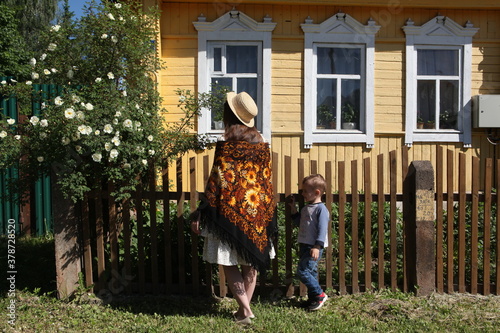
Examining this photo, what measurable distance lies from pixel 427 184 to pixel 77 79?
11.4ft

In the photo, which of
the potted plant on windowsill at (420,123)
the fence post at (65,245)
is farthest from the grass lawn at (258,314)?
the potted plant on windowsill at (420,123)

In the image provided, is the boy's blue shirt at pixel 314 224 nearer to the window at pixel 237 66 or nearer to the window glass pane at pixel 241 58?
the window at pixel 237 66

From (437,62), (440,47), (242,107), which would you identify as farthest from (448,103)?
(242,107)

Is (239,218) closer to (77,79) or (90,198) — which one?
(90,198)

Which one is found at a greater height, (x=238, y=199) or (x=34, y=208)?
(x=238, y=199)

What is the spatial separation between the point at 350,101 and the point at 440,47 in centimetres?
187

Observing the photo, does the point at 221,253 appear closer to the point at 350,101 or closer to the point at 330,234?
the point at 330,234

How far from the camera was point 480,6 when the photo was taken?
796 centimetres

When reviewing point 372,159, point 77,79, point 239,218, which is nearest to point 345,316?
point 239,218

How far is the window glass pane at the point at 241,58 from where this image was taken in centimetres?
806

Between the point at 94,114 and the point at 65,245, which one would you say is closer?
the point at 94,114

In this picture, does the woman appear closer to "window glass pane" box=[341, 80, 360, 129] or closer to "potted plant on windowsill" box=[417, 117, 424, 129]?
"window glass pane" box=[341, 80, 360, 129]

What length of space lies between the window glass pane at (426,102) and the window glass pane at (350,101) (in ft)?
3.73

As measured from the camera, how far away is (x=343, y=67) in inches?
325
